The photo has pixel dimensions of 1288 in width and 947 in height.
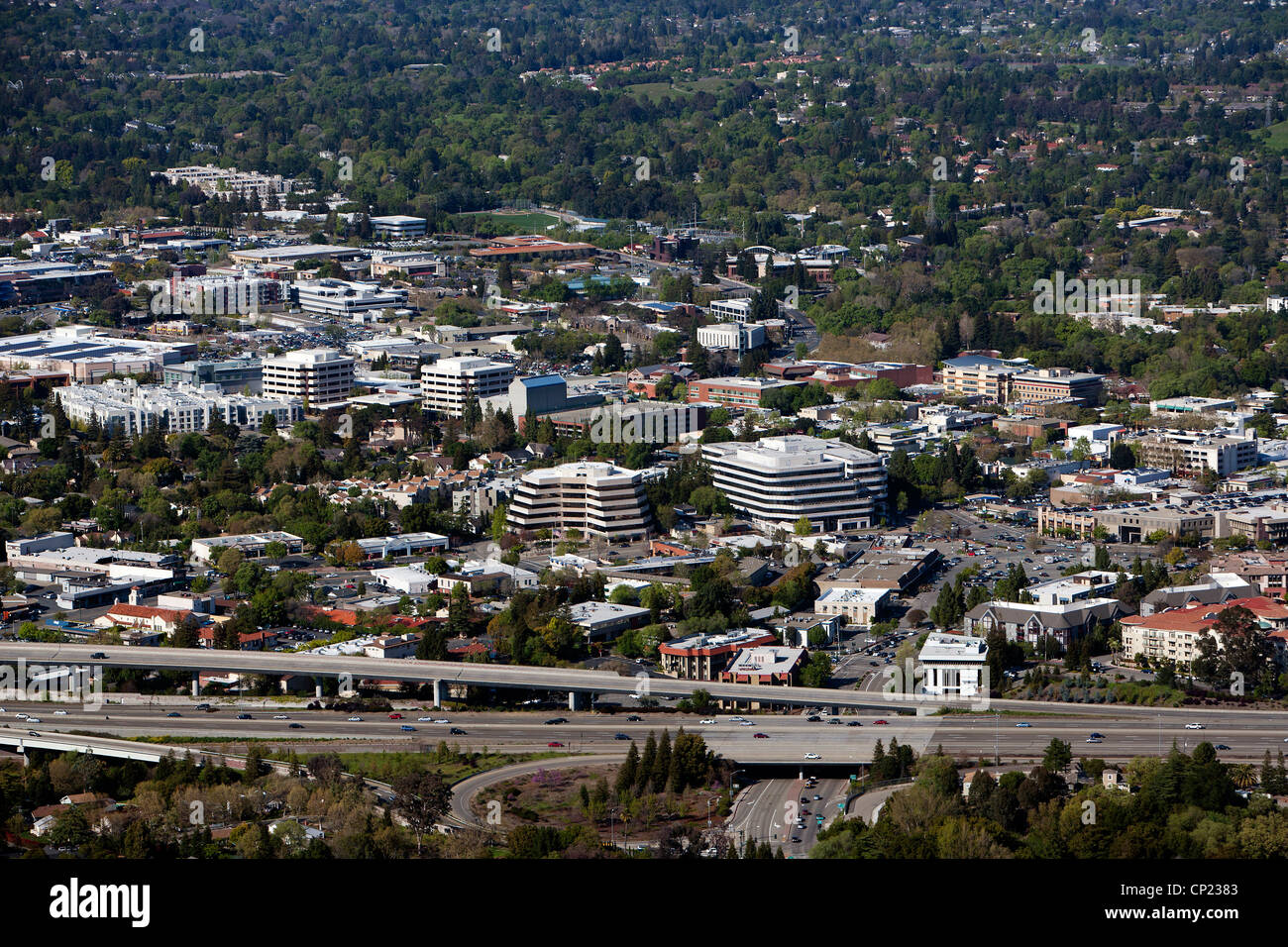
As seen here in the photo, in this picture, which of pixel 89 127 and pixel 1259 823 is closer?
pixel 1259 823

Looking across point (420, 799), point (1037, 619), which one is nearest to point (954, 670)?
point (1037, 619)

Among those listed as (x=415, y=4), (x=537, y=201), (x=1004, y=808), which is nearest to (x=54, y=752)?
(x=1004, y=808)

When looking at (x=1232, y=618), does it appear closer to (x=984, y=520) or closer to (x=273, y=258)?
(x=984, y=520)

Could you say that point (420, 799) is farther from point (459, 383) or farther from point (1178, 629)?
point (459, 383)

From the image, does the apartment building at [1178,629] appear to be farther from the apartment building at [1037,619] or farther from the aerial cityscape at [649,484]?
the apartment building at [1037,619]

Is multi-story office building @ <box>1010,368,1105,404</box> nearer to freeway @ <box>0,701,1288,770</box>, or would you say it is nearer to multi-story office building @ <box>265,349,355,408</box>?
multi-story office building @ <box>265,349,355,408</box>

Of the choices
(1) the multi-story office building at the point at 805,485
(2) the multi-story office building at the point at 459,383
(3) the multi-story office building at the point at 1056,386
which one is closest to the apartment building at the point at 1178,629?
(1) the multi-story office building at the point at 805,485
